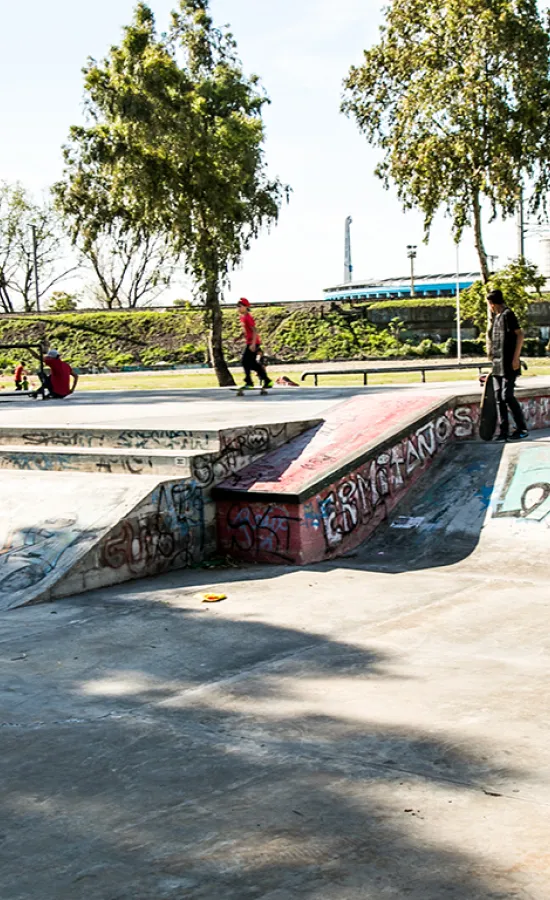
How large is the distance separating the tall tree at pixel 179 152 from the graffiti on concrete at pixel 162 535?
18073mm

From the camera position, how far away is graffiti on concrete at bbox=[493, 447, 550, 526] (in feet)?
30.9

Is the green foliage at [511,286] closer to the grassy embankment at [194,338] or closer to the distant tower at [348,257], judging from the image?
the grassy embankment at [194,338]

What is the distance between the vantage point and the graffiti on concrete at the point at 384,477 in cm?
940

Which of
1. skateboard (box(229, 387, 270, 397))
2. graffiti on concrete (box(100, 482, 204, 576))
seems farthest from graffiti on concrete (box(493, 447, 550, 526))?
skateboard (box(229, 387, 270, 397))

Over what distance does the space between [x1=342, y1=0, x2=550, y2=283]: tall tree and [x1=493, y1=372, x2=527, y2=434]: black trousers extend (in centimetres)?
1876

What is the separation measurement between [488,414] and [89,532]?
195 inches

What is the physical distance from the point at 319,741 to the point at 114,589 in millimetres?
4162

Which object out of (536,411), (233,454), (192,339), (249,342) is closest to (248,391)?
(249,342)

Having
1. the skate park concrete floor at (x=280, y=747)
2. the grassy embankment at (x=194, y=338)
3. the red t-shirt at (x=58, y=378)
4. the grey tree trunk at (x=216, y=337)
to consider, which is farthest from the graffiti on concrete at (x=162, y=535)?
the grassy embankment at (x=194, y=338)

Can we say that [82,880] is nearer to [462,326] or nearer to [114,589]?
[114,589]

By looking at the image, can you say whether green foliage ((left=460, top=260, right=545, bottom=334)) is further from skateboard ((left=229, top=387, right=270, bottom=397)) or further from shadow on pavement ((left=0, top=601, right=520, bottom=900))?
shadow on pavement ((left=0, top=601, right=520, bottom=900))

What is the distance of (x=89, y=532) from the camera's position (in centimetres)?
848

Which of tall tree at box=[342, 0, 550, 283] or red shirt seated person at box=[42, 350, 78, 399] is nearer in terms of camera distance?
red shirt seated person at box=[42, 350, 78, 399]

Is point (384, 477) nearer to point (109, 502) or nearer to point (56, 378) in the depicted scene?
point (109, 502)
